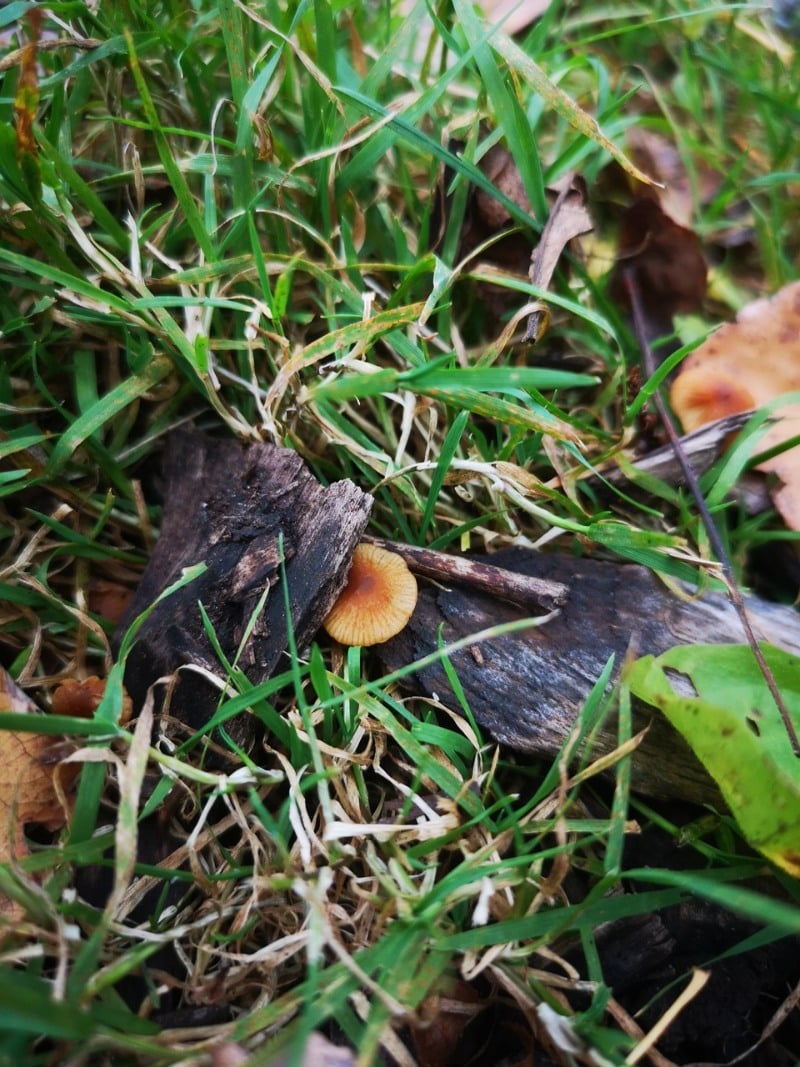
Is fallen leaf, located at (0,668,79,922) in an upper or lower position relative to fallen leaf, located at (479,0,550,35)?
lower

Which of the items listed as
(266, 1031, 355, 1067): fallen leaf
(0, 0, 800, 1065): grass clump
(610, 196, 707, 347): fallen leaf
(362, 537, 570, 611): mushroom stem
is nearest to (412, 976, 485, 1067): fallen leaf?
(0, 0, 800, 1065): grass clump

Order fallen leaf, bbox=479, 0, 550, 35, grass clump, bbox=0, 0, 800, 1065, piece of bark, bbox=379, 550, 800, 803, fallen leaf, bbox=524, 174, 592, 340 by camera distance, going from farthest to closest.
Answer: fallen leaf, bbox=479, 0, 550, 35 → fallen leaf, bbox=524, 174, 592, 340 → piece of bark, bbox=379, 550, 800, 803 → grass clump, bbox=0, 0, 800, 1065

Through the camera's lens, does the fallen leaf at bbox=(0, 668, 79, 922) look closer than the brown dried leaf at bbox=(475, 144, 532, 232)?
Yes

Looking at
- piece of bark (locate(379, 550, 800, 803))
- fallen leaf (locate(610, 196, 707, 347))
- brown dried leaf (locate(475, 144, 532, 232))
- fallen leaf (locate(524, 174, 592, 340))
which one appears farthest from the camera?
fallen leaf (locate(610, 196, 707, 347))

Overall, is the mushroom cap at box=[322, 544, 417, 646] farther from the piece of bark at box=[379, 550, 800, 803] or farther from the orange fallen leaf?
the orange fallen leaf

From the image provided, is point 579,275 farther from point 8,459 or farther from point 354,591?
point 8,459

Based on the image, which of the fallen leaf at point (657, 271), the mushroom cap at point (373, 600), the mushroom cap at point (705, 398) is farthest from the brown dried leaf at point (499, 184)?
the mushroom cap at point (373, 600)

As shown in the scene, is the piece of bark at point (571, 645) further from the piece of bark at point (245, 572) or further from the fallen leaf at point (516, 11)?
the fallen leaf at point (516, 11)
